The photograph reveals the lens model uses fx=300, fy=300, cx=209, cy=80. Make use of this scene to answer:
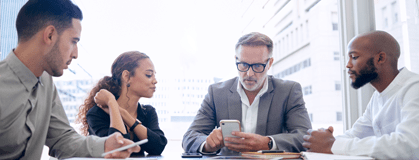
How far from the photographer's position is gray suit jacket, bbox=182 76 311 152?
2.03 meters

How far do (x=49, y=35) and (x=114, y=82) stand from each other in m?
0.90

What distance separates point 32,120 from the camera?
1334mm

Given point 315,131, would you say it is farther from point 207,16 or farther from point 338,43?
point 207,16

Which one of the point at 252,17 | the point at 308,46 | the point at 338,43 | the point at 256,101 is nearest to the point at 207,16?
the point at 252,17

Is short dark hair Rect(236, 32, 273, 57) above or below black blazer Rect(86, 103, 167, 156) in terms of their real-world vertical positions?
above

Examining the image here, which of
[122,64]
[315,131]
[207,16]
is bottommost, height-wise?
[315,131]

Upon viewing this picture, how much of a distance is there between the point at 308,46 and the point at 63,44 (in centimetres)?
288

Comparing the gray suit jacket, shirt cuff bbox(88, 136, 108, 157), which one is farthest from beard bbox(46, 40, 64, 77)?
the gray suit jacket

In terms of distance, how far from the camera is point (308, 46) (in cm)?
359

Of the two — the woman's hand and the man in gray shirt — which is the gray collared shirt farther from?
the woman's hand

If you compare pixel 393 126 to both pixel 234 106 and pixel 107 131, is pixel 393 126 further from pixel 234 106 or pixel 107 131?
pixel 107 131

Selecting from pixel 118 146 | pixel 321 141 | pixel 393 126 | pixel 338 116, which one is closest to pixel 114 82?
pixel 118 146

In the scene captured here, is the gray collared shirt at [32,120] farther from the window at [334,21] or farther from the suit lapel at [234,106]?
the window at [334,21]

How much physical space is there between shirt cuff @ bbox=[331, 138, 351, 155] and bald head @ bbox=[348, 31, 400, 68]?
56 centimetres
